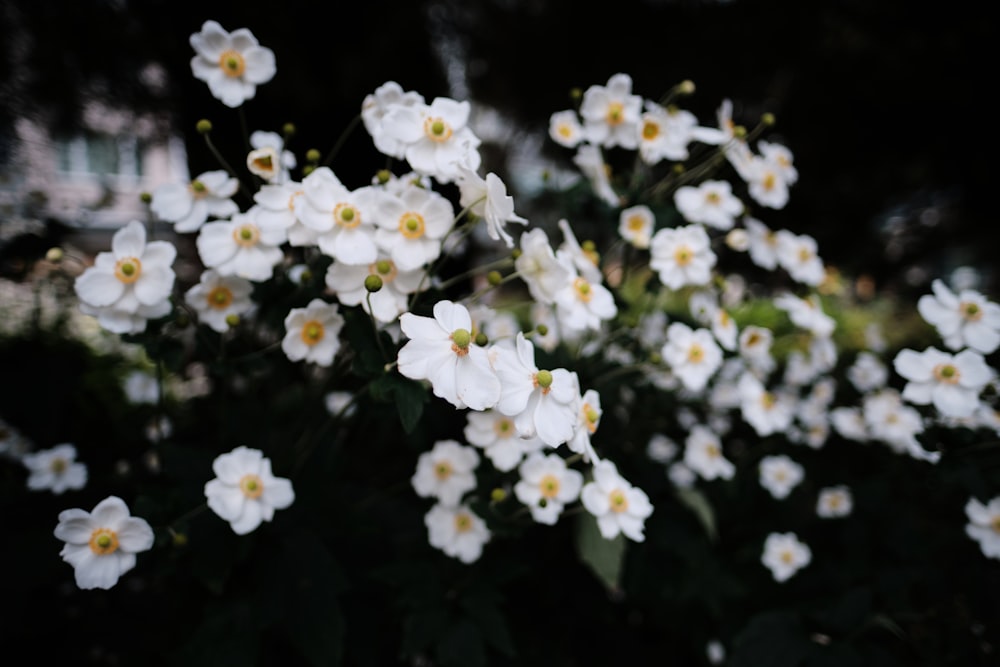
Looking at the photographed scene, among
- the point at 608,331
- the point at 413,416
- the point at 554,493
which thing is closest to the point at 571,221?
the point at 608,331

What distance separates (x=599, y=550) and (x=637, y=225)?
757 mm

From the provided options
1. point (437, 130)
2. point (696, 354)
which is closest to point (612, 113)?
point (437, 130)

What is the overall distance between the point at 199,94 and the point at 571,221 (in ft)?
3.68

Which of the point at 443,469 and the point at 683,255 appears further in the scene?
the point at 683,255

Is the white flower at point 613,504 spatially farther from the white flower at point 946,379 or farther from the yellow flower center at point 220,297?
the yellow flower center at point 220,297

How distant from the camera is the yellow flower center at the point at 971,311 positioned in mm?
1244

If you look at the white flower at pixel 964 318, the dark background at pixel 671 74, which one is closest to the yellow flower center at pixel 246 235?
the dark background at pixel 671 74

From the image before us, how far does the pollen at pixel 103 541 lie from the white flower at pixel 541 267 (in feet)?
2.66

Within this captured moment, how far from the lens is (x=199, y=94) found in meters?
1.66

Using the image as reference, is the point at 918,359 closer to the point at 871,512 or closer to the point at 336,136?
the point at 871,512

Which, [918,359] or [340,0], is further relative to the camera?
[340,0]

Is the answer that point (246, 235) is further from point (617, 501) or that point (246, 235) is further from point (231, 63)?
point (617, 501)

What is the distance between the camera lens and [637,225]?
1331 mm

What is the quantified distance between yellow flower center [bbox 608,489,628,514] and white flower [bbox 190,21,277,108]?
3.41 ft
